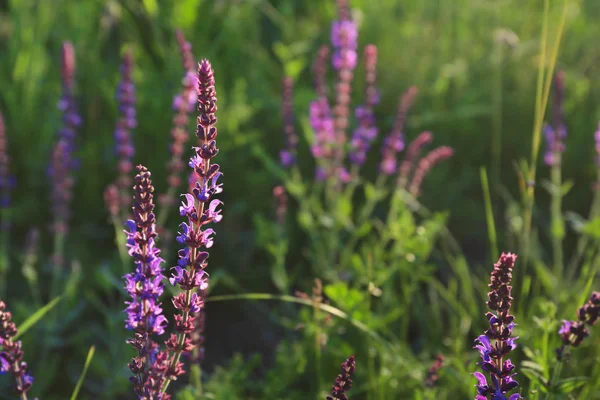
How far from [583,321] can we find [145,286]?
2.71 feet

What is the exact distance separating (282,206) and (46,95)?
5.96 feet

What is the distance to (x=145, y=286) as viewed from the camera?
1233mm

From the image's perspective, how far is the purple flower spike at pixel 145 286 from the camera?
121 centimetres

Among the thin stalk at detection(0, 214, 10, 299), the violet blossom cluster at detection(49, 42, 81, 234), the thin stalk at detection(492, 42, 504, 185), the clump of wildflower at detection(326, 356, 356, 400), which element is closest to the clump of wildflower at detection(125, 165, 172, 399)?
the clump of wildflower at detection(326, 356, 356, 400)

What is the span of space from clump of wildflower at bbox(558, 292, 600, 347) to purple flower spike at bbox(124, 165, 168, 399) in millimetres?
778

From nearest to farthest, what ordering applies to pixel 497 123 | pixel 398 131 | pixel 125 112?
pixel 125 112 → pixel 398 131 → pixel 497 123

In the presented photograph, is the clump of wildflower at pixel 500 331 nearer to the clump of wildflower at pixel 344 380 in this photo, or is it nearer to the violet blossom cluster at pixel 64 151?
the clump of wildflower at pixel 344 380

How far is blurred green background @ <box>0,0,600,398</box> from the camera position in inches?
124

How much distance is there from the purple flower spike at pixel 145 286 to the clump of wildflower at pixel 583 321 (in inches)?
30.6

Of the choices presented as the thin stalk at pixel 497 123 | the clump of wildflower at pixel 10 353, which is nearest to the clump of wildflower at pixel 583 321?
the clump of wildflower at pixel 10 353

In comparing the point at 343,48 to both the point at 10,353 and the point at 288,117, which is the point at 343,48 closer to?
the point at 288,117

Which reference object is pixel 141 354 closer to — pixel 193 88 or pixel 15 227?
pixel 193 88

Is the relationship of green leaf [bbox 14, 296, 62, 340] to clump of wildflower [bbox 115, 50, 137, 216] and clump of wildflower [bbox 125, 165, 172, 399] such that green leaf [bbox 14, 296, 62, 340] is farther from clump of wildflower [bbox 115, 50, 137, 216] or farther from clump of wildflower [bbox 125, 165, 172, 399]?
clump of wildflower [bbox 115, 50, 137, 216]

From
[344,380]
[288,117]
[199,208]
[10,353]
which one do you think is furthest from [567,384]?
[288,117]
